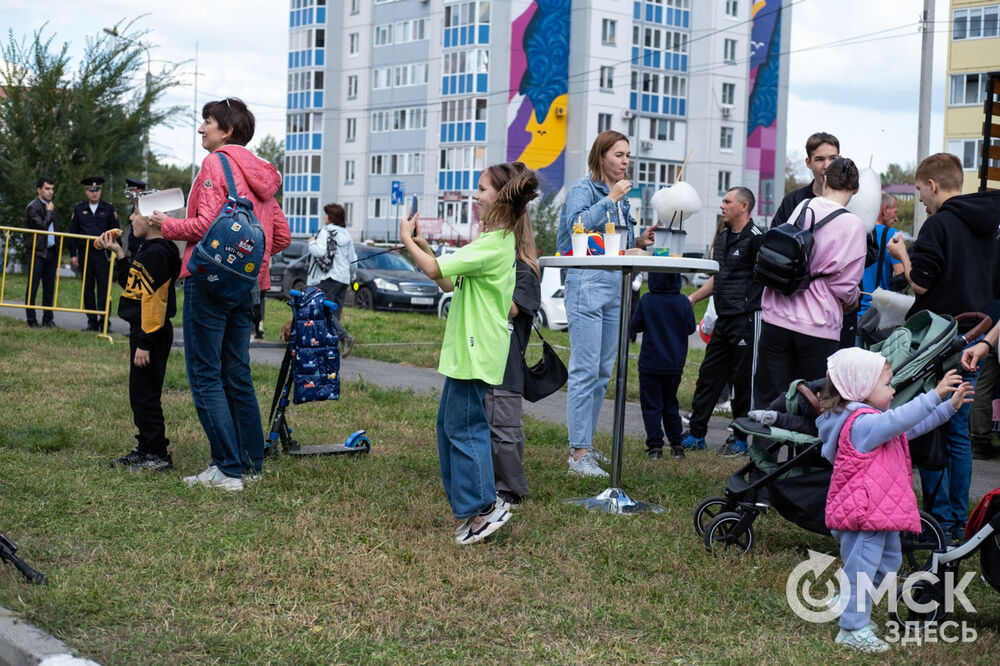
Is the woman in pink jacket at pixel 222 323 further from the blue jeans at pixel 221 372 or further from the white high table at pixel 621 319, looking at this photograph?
the white high table at pixel 621 319

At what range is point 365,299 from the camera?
2523 centimetres

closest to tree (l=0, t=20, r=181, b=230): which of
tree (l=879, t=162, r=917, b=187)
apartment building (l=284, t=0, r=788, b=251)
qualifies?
apartment building (l=284, t=0, r=788, b=251)

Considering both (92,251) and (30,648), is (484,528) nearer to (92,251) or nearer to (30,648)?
(30,648)

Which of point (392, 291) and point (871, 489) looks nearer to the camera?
point (871, 489)

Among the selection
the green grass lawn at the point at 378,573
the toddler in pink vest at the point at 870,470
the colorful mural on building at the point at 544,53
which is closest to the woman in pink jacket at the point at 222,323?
the green grass lawn at the point at 378,573

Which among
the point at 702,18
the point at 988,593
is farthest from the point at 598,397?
the point at 702,18

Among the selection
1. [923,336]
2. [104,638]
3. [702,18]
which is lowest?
[104,638]

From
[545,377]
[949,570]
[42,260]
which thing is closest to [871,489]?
[949,570]

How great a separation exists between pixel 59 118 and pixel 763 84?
6310 centimetres

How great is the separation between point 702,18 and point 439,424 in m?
73.8

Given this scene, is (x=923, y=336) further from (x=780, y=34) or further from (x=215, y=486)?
(x=780, y=34)

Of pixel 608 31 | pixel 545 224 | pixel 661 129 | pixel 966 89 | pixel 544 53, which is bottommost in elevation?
pixel 545 224

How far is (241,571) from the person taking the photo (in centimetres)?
512

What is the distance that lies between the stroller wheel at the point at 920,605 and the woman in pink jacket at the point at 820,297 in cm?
164
